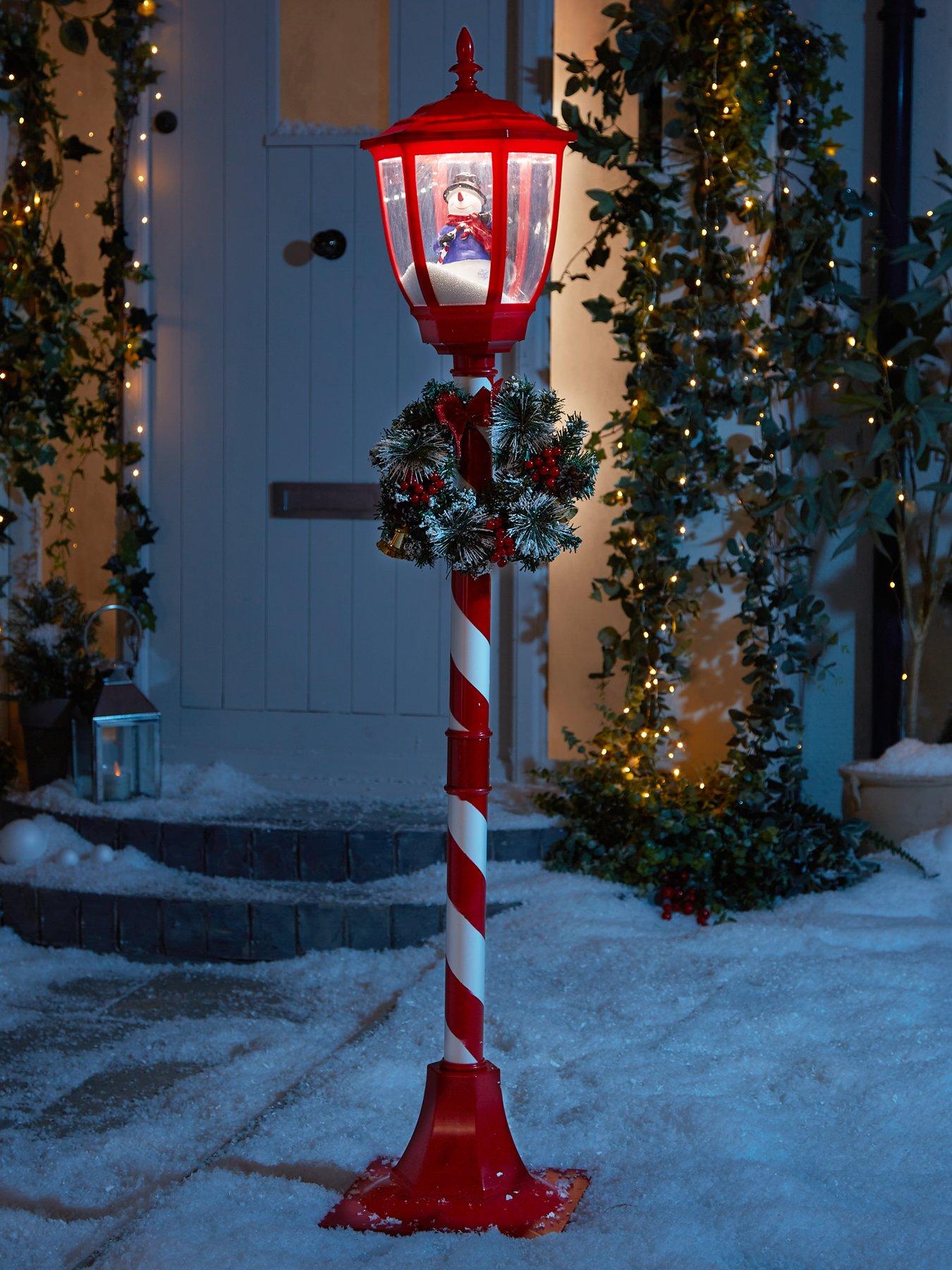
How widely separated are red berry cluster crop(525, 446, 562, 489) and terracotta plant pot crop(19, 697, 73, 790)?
294cm

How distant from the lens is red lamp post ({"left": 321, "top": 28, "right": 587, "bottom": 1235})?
2.46 metres

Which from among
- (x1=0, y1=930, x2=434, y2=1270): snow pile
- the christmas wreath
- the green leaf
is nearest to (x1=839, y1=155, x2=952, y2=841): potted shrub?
the green leaf

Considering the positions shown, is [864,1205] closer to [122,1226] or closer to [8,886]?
[122,1226]

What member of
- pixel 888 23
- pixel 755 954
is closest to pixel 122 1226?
pixel 755 954

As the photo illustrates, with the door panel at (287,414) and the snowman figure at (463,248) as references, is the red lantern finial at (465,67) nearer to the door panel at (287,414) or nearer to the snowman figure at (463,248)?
the snowman figure at (463,248)

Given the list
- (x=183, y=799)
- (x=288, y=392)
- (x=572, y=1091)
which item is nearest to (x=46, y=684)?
(x=183, y=799)

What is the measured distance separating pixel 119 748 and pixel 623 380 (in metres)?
2.19

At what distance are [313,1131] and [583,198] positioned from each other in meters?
3.44

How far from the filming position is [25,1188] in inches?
110

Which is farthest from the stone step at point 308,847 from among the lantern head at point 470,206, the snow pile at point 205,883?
the lantern head at point 470,206

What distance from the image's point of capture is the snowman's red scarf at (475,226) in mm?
2473

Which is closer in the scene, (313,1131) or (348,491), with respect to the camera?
(313,1131)

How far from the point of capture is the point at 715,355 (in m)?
4.82

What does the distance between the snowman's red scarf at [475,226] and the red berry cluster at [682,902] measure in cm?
235
